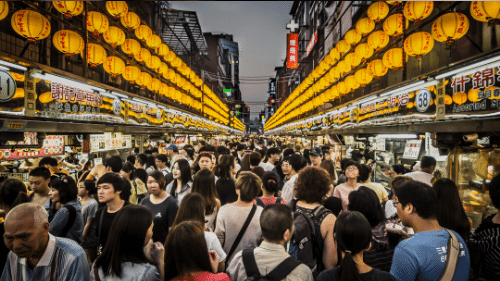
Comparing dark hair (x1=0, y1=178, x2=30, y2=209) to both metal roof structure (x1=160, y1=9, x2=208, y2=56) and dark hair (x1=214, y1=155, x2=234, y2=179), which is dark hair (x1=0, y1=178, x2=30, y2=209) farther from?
metal roof structure (x1=160, y1=9, x2=208, y2=56)

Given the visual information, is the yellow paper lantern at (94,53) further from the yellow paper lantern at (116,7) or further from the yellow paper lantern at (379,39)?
the yellow paper lantern at (379,39)

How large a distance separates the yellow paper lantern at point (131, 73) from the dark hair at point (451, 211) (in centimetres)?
977

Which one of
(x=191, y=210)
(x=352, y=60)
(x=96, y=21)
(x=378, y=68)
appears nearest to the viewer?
(x=191, y=210)

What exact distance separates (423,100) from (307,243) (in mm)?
5817

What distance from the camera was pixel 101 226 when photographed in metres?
3.79

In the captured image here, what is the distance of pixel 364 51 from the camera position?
9.21 metres

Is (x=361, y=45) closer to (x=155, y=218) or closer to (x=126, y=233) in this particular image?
(x=155, y=218)

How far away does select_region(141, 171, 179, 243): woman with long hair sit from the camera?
4.00 m

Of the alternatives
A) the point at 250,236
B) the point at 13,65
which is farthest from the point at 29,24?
the point at 250,236

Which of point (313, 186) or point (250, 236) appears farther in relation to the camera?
point (313, 186)

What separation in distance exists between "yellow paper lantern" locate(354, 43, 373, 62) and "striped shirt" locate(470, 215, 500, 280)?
285 inches

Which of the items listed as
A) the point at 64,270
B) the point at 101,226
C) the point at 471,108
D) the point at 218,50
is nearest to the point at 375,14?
Result: the point at 471,108

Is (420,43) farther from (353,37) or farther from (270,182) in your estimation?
(270,182)

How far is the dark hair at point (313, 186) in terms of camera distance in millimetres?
3461
